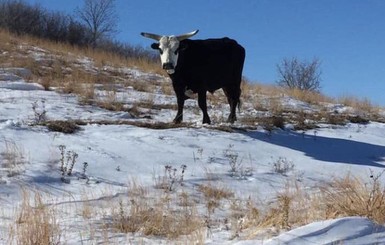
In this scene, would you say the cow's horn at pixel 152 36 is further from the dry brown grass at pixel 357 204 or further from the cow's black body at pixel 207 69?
the dry brown grass at pixel 357 204

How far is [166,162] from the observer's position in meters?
7.52

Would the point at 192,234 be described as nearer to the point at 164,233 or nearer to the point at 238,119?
the point at 164,233

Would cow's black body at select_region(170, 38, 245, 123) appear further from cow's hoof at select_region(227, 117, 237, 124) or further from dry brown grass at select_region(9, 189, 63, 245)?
dry brown grass at select_region(9, 189, 63, 245)

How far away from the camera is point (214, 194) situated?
6117 millimetres

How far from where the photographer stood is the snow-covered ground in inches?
173

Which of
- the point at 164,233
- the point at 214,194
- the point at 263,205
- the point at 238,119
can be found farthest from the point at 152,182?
the point at 238,119

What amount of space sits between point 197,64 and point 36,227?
273 inches

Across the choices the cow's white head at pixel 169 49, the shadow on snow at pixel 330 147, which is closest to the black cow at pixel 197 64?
the cow's white head at pixel 169 49

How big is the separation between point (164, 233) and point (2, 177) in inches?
90.7

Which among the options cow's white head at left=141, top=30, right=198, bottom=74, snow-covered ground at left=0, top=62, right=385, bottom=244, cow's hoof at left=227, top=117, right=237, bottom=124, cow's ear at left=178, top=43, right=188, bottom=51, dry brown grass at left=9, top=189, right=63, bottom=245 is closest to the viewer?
dry brown grass at left=9, top=189, right=63, bottom=245

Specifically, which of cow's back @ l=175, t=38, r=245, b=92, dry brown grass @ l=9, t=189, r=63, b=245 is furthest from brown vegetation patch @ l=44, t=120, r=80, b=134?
dry brown grass @ l=9, t=189, r=63, b=245

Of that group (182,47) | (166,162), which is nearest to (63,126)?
(166,162)

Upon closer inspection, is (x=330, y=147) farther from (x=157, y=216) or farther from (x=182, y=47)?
(x=157, y=216)

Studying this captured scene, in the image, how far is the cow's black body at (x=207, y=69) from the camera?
10.5 meters
